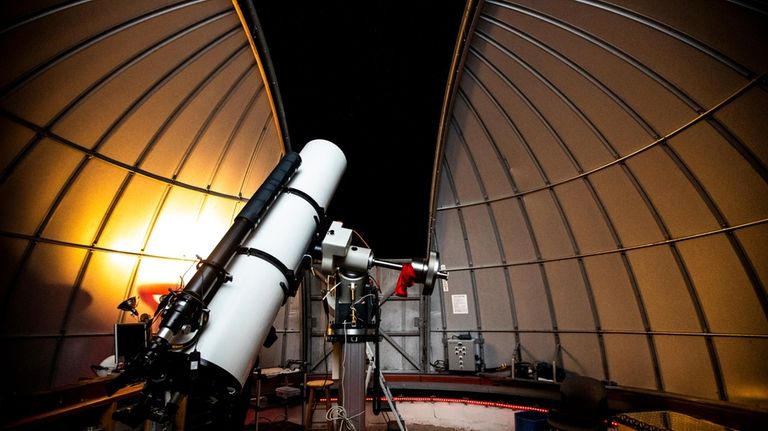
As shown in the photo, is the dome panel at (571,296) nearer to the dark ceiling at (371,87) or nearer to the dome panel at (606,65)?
the dome panel at (606,65)

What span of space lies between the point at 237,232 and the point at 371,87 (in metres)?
4.45

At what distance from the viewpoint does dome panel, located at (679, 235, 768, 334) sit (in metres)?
5.74

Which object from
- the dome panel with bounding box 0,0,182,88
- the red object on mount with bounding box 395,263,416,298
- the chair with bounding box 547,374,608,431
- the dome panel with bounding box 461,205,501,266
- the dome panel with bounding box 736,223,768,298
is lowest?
the chair with bounding box 547,374,608,431

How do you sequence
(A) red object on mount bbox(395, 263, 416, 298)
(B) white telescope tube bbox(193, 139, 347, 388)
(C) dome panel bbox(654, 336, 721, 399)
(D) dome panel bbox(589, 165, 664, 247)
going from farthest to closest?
(D) dome panel bbox(589, 165, 664, 247), (C) dome panel bbox(654, 336, 721, 399), (A) red object on mount bbox(395, 263, 416, 298), (B) white telescope tube bbox(193, 139, 347, 388)

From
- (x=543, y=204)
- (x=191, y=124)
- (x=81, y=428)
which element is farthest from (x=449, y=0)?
(x=81, y=428)

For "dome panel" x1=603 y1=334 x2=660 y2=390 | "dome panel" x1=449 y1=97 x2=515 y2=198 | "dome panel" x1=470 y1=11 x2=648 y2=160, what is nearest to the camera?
"dome panel" x1=470 y1=11 x2=648 y2=160

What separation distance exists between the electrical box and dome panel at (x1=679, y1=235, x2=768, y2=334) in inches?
→ 186

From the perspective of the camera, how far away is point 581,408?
199 inches

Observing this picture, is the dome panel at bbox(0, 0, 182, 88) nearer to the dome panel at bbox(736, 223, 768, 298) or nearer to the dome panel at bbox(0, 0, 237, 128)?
the dome panel at bbox(0, 0, 237, 128)

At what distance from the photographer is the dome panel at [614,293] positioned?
723 centimetres

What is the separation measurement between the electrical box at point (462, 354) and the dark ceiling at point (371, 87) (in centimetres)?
320

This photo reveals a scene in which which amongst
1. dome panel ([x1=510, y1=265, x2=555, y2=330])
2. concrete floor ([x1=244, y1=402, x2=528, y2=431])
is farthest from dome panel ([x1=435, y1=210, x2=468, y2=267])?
concrete floor ([x1=244, y1=402, x2=528, y2=431])

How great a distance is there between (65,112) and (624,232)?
35.5 feet

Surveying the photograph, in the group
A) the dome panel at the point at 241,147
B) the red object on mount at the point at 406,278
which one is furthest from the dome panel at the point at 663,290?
the dome panel at the point at 241,147
